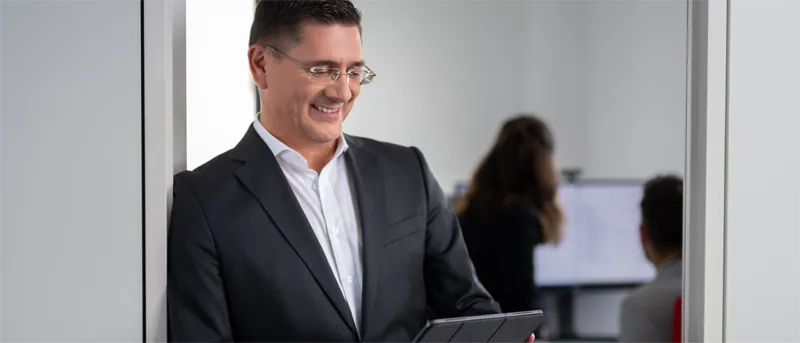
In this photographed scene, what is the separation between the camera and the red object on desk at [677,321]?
73.7 inches

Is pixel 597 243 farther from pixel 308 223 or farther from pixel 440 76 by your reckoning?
pixel 308 223

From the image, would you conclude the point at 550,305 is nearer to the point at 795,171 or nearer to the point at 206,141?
the point at 795,171

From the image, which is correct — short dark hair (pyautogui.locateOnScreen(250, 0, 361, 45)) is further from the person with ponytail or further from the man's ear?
the person with ponytail

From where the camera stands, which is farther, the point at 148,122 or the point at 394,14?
the point at 394,14

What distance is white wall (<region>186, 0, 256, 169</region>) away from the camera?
5.46ft

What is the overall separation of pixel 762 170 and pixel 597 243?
5.28 ft

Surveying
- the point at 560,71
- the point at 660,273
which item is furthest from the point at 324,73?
the point at 560,71

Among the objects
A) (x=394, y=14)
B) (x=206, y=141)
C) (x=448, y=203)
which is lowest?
(x=448, y=203)

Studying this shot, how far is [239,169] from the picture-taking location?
1.65 m

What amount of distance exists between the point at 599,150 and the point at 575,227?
864 mm

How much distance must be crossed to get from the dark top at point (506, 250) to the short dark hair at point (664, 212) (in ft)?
0.93

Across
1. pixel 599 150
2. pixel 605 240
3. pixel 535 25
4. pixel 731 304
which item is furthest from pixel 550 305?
pixel 599 150

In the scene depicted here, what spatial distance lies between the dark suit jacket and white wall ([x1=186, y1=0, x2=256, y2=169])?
4 centimetres

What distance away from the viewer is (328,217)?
1679 mm
